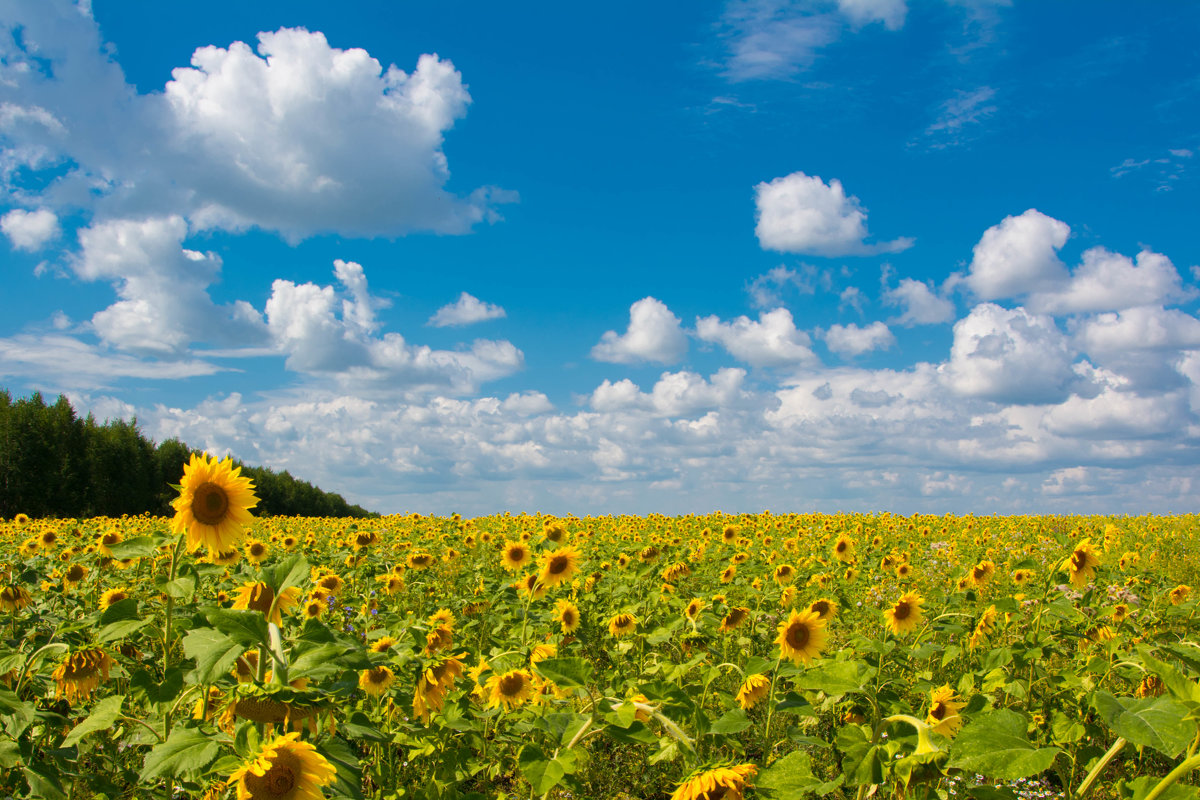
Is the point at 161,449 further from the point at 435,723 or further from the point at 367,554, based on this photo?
the point at 435,723

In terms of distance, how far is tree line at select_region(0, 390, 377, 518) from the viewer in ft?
150

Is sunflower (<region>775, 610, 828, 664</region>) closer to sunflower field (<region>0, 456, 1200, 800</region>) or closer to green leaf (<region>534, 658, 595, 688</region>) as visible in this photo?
sunflower field (<region>0, 456, 1200, 800</region>)

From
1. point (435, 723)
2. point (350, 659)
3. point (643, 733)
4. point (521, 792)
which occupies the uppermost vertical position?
point (350, 659)

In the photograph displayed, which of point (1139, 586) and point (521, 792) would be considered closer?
point (521, 792)

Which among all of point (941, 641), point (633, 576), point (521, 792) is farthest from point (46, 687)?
point (941, 641)

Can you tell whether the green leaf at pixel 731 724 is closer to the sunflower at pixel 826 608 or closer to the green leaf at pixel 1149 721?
the green leaf at pixel 1149 721

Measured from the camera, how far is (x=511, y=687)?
121 inches

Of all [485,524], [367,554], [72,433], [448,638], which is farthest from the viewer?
[72,433]

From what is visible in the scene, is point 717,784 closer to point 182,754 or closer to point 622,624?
point 182,754

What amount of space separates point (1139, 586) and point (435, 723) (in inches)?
268

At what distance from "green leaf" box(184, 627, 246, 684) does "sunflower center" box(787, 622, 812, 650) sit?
10.0ft

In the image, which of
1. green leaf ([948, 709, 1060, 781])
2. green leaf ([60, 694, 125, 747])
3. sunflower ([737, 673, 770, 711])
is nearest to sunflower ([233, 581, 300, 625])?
green leaf ([60, 694, 125, 747])

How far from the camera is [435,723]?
2715 millimetres

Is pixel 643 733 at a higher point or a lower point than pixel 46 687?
higher
